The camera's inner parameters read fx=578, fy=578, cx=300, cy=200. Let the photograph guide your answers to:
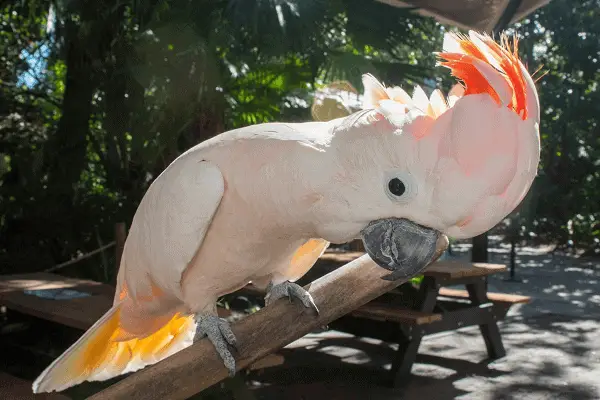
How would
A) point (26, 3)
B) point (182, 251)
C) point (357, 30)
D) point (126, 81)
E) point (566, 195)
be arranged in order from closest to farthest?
1. point (182, 251)
2. point (357, 30)
3. point (126, 81)
4. point (26, 3)
5. point (566, 195)

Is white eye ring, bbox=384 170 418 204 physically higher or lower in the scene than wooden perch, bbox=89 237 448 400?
higher

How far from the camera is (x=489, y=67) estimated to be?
84 cm

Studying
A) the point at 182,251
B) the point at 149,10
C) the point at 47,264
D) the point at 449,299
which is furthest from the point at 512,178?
the point at 47,264

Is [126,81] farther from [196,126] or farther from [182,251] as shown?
[182,251]

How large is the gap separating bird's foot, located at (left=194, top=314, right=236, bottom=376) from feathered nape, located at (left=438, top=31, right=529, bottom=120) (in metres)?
0.61

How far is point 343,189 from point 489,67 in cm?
28

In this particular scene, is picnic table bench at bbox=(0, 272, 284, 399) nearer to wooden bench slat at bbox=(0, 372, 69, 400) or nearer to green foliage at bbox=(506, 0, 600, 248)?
wooden bench slat at bbox=(0, 372, 69, 400)

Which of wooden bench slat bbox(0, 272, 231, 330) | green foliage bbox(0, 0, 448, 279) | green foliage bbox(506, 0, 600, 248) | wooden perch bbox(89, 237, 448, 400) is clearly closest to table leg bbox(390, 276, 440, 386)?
green foliage bbox(0, 0, 448, 279)

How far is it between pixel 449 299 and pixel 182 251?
3.09m

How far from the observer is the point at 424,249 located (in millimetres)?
889

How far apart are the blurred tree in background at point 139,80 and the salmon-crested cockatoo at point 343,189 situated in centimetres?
150

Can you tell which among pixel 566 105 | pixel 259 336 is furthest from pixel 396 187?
pixel 566 105

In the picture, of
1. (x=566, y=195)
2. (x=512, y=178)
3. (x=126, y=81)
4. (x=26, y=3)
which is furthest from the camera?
(x=566, y=195)

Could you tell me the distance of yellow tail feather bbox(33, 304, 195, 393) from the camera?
1.22 meters
